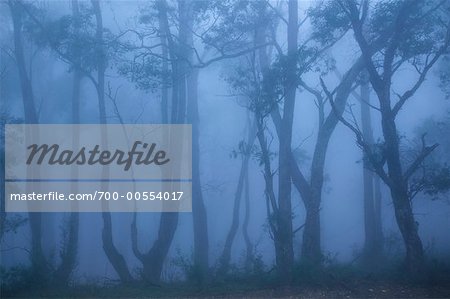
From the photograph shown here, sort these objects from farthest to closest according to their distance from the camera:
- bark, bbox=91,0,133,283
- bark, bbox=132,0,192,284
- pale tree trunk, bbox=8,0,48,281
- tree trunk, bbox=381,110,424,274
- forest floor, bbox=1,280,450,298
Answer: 1. pale tree trunk, bbox=8,0,48,281
2. bark, bbox=132,0,192,284
3. bark, bbox=91,0,133,283
4. tree trunk, bbox=381,110,424,274
5. forest floor, bbox=1,280,450,298

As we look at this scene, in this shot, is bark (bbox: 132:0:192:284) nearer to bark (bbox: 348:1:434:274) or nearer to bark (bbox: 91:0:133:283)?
bark (bbox: 91:0:133:283)

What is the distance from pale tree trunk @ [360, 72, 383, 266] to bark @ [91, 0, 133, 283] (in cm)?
795

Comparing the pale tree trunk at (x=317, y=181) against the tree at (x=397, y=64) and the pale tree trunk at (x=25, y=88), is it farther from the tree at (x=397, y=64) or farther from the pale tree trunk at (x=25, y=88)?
the pale tree trunk at (x=25, y=88)

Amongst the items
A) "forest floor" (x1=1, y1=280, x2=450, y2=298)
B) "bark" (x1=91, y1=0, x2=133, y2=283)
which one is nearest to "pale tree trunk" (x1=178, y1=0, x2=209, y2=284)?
"bark" (x1=91, y1=0, x2=133, y2=283)

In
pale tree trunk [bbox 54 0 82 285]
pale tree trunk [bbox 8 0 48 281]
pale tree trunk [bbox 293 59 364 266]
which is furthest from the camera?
pale tree trunk [bbox 8 0 48 281]

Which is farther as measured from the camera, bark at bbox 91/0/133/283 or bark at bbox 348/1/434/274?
bark at bbox 91/0/133/283

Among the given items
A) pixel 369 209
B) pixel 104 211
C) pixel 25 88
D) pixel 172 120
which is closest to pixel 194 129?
pixel 172 120

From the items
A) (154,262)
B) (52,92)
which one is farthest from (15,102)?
(154,262)

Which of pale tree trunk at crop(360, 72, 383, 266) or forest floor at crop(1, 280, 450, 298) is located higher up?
pale tree trunk at crop(360, 72, 383, 266)

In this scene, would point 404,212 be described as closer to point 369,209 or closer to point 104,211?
point 369,209

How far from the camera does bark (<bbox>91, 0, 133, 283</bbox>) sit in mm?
14500

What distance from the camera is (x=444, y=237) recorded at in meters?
16.2

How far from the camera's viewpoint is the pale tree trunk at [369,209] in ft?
54.4

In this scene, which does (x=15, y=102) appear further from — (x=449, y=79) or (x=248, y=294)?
(x=449, y=79)
